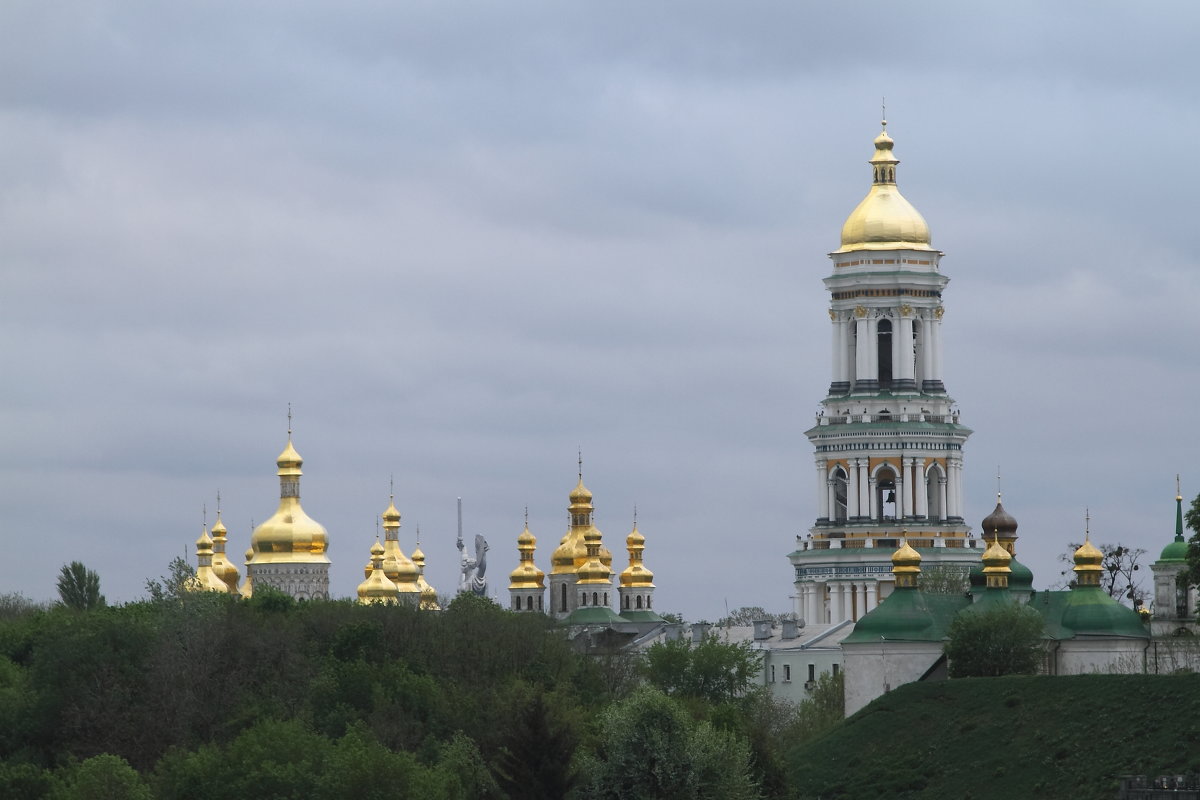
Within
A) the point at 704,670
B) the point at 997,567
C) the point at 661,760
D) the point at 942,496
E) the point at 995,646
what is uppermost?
the point at 942,496

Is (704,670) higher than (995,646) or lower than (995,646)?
higher

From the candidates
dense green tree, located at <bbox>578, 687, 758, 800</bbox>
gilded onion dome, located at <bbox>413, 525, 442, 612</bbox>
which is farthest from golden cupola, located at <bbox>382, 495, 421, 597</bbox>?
dense green tree, located at <bbox>578, 687, 758, 800</bbox>

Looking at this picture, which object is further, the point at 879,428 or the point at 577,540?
the point at 577,540

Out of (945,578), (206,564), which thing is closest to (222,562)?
(206,564)

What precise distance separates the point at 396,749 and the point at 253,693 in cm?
585

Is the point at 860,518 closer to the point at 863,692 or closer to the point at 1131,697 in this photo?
the point at 863,692

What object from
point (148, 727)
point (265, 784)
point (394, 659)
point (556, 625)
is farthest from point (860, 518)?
point (265, 784)

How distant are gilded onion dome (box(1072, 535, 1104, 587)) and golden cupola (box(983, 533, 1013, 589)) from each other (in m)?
2.20

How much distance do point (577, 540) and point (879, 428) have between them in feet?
68.6

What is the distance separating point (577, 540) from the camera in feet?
400

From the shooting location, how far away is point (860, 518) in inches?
4077

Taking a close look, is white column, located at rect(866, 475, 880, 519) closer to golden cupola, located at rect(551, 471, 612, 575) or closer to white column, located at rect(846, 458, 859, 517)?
white column, located at rect(846, 458, 859, 517)

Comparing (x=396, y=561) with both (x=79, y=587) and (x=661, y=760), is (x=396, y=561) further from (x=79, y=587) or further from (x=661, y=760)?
(x=661, y=760)

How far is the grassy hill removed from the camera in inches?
2579
